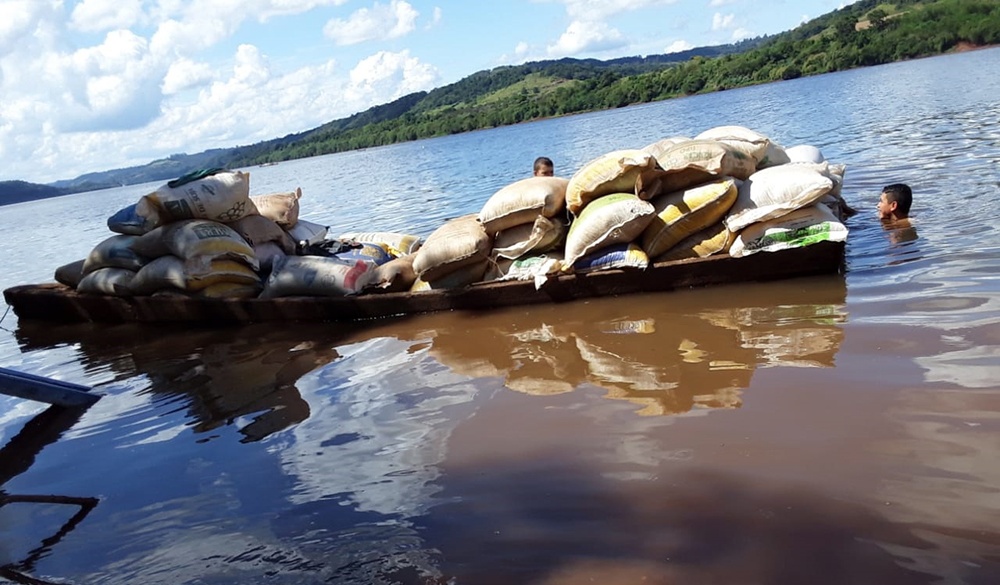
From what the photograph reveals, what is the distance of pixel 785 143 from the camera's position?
54.9 feet

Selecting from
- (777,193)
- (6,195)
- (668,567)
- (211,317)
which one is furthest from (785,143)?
(6,195)

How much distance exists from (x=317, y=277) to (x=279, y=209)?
147 centimetres

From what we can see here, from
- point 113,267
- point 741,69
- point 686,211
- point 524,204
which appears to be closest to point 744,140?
point 686,211

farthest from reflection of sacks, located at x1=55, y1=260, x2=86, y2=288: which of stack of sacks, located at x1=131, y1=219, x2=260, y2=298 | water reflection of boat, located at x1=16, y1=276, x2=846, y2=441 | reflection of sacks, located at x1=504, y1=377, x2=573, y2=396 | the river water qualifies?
reflection of sacks, located at x1=504, y1=377, x2=573, y2=396

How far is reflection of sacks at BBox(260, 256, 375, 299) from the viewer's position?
6223mm

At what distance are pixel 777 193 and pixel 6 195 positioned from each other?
14263 cm

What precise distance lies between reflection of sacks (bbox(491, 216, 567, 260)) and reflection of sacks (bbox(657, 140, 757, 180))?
0.95 m

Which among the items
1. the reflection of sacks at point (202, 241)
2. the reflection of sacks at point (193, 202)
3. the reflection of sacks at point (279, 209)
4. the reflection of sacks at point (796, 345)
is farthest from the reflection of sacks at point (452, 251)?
the reflection of sacks at point (796, 345)

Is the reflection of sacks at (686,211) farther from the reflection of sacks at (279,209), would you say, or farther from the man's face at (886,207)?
the reflection of sacks at (279,209)

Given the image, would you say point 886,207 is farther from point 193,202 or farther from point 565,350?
point 193,202

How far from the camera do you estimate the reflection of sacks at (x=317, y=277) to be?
6.22m

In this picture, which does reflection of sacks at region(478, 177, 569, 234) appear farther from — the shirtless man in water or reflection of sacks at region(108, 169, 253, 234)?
the shirtless man in water

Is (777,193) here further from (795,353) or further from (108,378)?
(108,378)

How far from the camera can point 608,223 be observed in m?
5.30
